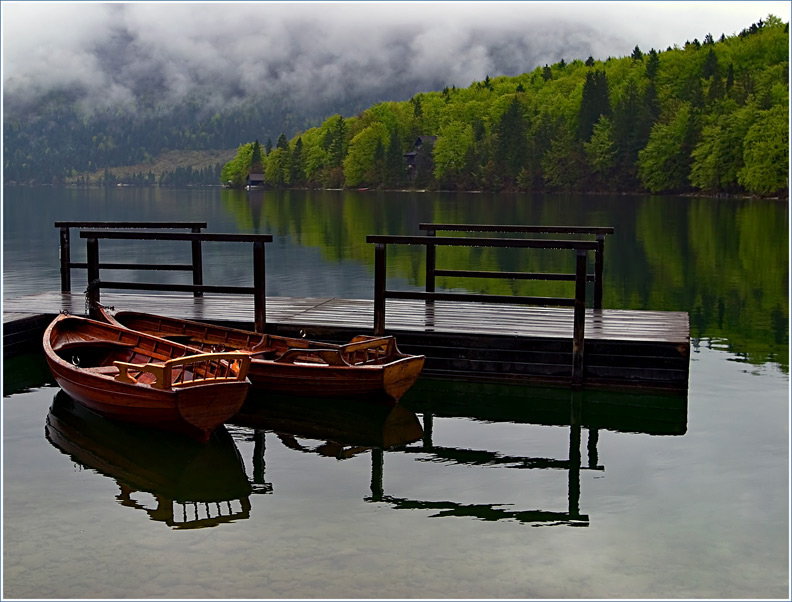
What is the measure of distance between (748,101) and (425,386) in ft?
335

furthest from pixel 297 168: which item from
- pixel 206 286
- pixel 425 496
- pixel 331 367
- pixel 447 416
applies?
pixel 425 496

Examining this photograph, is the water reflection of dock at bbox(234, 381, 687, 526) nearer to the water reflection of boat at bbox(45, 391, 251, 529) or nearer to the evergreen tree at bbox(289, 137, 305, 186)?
the water reflection of boat at bbox(45, 391, 251, 529)

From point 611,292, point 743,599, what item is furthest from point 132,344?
point 611,292

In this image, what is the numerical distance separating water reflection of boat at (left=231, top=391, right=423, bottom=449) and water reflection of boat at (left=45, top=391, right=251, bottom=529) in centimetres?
96

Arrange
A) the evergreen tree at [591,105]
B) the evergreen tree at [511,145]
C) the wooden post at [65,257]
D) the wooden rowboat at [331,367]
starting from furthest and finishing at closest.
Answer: the evergreen tree at [511,145], the evergreen tree at [591,105], the wooden post at [65,257], the wooden rowboat at [331,367]

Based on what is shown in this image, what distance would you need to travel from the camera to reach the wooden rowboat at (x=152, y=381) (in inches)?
537

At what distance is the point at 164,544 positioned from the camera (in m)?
10.4

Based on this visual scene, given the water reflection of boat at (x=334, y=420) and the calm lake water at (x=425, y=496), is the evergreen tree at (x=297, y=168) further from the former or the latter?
the water reflection of boat at (x=334, y=420)

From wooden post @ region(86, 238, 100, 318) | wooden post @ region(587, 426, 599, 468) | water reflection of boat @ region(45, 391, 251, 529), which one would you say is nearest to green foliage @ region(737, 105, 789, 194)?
wooden post @ region(86, 238, 100, 318)

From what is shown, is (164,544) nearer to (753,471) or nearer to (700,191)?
(753,471)

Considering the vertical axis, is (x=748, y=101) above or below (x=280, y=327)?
above

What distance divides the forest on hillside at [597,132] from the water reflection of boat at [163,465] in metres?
92.5

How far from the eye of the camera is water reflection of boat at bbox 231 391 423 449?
14.8 m

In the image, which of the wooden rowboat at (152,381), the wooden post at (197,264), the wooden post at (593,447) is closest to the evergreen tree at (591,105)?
the wooden post at (197,264)
